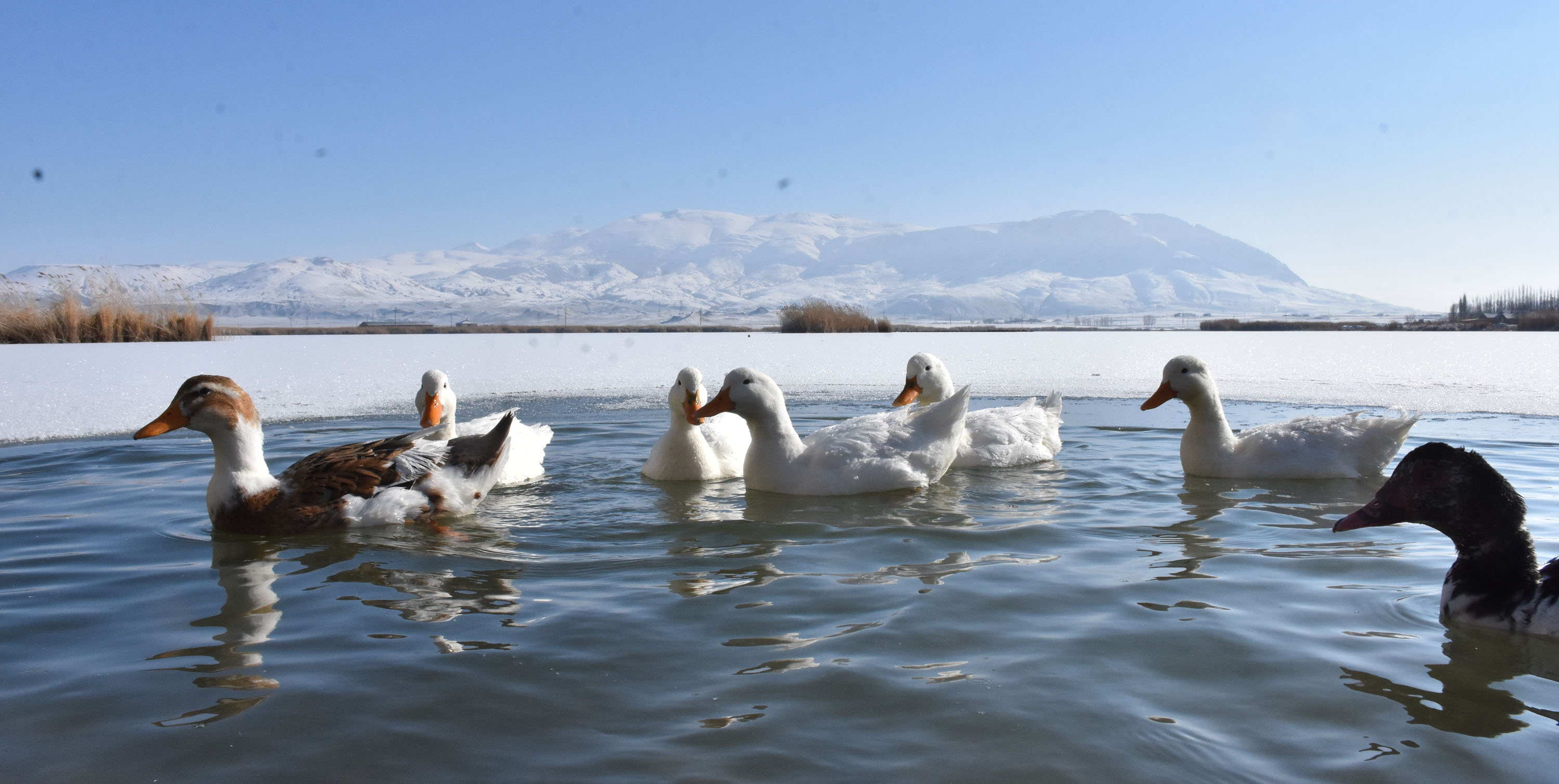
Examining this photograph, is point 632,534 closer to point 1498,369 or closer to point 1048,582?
point 1048,582

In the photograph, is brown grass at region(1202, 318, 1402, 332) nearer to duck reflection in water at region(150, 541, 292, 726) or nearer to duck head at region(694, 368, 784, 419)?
duck head at region(694, 368, 784, 419)

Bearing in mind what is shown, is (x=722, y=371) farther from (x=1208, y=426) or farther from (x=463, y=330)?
(x=463, y=330)

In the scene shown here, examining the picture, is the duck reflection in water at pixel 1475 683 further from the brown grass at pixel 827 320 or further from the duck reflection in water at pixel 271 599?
the brown grass at pixel 827 320

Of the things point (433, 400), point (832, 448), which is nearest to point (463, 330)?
point (433, 400)

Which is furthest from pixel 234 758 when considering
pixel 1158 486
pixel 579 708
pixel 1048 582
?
pixel 1158 486

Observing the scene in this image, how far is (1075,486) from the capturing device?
648 centimetres

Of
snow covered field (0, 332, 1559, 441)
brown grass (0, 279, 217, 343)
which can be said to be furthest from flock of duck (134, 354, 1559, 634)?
brown grass (0, 279, 217, 343)

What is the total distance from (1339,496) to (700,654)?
484 centimetres

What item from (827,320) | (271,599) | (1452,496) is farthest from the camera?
(827,320)

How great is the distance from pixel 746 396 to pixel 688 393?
683mm

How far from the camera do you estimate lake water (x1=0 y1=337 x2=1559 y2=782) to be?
98.7 inches

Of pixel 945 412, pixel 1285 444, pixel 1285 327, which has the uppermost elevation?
pixel 1285 327

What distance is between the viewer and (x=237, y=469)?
5.21 metres

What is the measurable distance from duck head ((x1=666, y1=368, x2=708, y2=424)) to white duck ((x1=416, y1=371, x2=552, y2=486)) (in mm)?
1071
